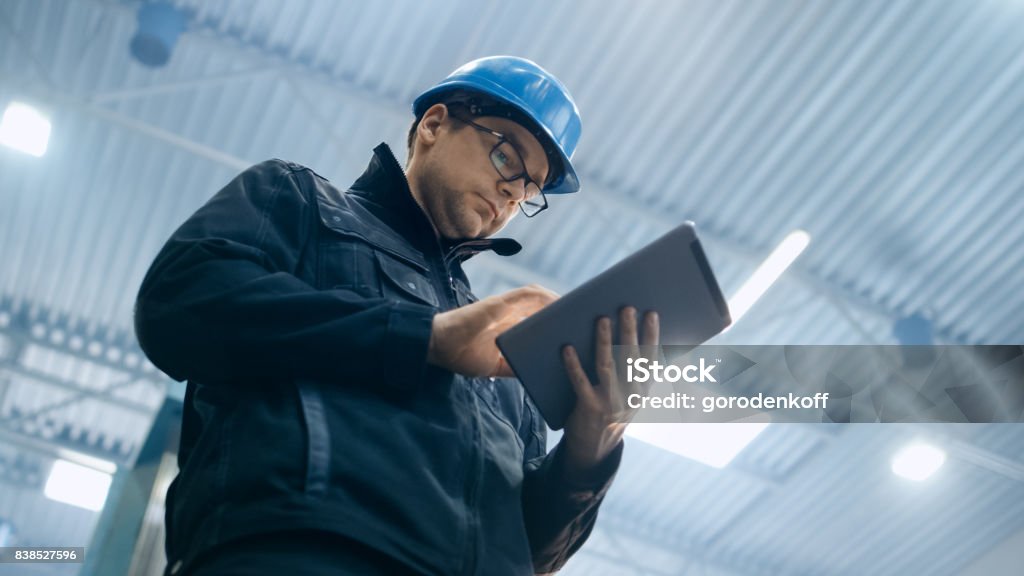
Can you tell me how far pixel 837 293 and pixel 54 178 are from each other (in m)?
6.04

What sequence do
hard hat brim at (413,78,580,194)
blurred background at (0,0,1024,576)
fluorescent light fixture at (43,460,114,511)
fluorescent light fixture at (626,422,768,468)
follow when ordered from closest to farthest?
hard hat brim at (413,78,580,194) → blurred background at (0,0,1024,576) → fluorescent light fixture at (626,422,768,468) → fluorescent light fixture at (43,460,114,511)

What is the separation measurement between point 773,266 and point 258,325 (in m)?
5.78

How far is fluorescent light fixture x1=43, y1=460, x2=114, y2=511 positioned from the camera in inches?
443

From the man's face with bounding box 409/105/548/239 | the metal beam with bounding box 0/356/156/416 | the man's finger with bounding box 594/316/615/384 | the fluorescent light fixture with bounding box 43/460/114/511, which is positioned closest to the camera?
the man's finger with bounding box 594/316/615/384

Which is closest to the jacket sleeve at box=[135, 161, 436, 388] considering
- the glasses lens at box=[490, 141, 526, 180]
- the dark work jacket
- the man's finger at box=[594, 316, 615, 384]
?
the dark work jacket

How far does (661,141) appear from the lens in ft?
20.6

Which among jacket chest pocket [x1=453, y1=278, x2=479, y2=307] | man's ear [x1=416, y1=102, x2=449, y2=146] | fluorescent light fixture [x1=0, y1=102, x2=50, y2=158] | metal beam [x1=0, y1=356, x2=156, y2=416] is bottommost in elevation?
metal beam [x1=0, y1=356, x2=156, y2=416]

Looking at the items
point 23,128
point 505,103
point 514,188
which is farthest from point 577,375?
point 23,128

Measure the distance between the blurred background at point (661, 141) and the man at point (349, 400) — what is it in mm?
4432

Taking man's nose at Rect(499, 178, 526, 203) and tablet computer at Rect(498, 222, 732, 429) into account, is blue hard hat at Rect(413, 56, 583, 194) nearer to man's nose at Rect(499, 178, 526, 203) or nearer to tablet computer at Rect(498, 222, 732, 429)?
man's nose at Rect(499, 178, 526, 203)

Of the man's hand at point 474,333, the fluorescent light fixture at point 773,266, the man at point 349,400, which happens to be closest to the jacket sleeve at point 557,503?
the man at point 349,400

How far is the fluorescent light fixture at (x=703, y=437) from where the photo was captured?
731 centimetres

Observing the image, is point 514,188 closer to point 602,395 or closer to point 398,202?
point 398,202

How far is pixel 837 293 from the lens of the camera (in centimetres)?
708
